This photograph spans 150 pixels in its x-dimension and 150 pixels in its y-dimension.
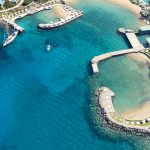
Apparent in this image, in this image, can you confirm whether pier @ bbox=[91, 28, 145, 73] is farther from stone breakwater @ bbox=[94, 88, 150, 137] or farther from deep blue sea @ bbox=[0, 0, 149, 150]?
stone breakwater @ bbox=[94, 88, 150, 137]

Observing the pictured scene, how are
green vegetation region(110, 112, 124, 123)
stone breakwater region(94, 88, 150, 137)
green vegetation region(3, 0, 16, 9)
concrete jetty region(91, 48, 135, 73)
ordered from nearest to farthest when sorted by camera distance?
stone breakwater region(94, 88, 150, 137) → green vegetation region(110, 112, 124, 123) → concrete jetty region(91, 48, 135, 73) → green vegetation region(3, 0, 16, 9)

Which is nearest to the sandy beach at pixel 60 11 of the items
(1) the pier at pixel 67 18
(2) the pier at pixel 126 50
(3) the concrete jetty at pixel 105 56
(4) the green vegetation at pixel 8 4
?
(1) the pier at pixel 67 18

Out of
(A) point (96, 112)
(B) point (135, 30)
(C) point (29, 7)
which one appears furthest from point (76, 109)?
(C) point (29, 7)

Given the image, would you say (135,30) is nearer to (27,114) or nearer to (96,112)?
(96,112)

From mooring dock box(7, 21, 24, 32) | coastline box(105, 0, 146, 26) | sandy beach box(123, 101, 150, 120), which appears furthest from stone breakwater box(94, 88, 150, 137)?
coastline box(105, 0, 146, 26)

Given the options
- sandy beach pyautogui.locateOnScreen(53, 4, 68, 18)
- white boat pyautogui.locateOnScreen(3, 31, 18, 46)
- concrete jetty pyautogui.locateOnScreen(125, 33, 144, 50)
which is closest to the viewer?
concrete jetty pyautogui.locateOnScreen(125, 33, 144, 50)

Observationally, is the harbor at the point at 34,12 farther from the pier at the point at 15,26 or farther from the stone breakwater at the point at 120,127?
the stone breakwater at the point at 120,127
